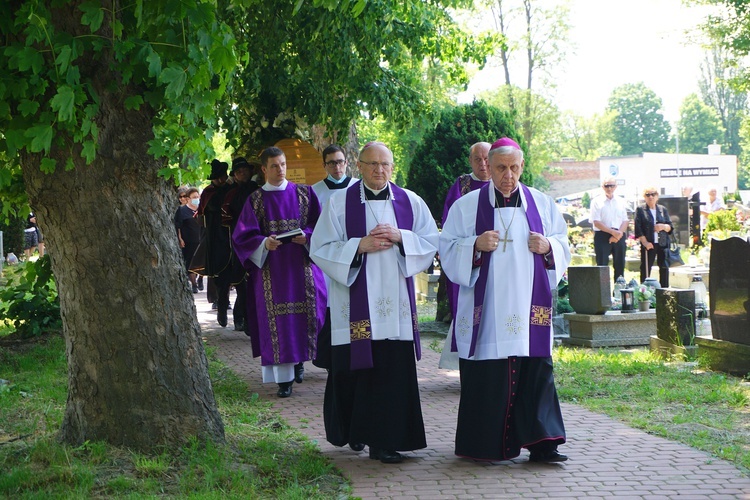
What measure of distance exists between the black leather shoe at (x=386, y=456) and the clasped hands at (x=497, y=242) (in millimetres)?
1399

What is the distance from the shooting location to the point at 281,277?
8.65m

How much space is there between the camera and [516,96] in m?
45.1

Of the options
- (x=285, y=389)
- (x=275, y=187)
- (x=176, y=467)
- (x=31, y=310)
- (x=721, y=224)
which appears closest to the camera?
(x=176, y=467)

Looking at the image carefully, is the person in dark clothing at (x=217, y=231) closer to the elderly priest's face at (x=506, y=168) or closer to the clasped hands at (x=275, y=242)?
the clasped hands at (x=275, y=242)

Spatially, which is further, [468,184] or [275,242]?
[468,184]

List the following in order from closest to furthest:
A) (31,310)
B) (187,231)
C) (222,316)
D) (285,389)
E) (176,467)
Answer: (176,467)
(285,389)
(31,310)
(222,316)
(187,231)

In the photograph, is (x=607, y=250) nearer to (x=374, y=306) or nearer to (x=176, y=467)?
(x=374, y=306)

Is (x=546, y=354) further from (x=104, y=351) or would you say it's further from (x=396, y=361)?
(x=104, y=351)

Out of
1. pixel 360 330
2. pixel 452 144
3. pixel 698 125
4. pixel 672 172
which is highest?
pixel 698 125

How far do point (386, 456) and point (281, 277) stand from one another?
2.89m

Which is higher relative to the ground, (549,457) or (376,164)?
(376,164)

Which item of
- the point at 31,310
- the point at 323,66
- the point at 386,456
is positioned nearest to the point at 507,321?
the point at 386,456

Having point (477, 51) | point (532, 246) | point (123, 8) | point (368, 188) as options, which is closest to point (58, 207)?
point (123, 8)

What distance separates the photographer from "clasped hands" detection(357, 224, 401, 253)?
20.7 ft
